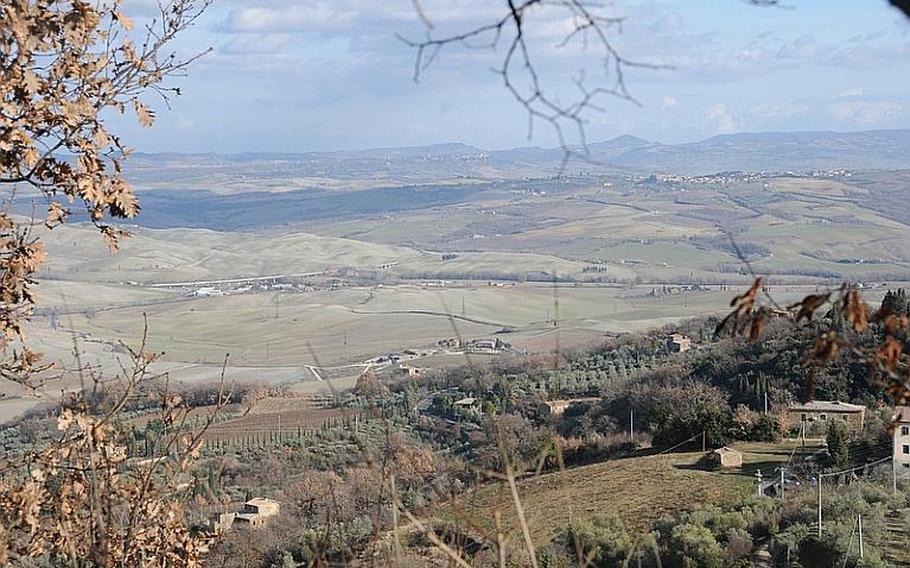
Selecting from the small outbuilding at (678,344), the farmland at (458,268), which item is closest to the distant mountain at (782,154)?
the farmland at (458,268)

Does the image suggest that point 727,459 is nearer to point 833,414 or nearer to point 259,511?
point 833,414

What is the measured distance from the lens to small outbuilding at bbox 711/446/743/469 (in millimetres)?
17922

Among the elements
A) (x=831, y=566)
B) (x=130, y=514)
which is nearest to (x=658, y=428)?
(x=831, y=566)

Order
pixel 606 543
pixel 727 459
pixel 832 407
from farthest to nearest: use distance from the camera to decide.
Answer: pixel 832 407
pixel 727 459
pixel 606 543

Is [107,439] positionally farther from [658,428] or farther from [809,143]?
[809,143]

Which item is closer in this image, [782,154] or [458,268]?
[458,268]

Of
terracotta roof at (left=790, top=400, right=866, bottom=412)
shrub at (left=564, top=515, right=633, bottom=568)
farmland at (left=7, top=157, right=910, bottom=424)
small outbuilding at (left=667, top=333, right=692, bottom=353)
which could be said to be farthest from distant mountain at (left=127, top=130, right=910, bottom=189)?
shrub at (left=564, top=515, right=633, bottom=568)

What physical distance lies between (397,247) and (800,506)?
83.7 meters

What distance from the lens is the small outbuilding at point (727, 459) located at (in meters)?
17.9

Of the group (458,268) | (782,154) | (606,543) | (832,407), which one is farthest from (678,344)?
(782,154)

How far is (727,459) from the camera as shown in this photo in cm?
1805

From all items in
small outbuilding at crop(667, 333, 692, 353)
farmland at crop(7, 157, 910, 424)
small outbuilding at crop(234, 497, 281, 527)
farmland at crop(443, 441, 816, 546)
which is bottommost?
farmland at crop(7, 157, 910, 424)

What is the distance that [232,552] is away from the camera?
30.6 ft

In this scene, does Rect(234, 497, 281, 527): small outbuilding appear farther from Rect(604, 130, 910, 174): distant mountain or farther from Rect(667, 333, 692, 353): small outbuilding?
Rect(604, 130, 910, 174): distant mountain
